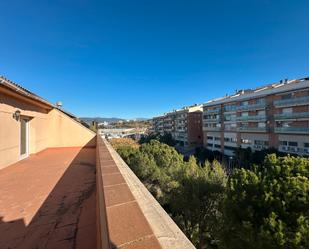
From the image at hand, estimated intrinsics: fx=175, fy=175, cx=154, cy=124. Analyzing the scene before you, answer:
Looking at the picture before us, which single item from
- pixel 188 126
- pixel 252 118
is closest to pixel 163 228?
pixel 252 118

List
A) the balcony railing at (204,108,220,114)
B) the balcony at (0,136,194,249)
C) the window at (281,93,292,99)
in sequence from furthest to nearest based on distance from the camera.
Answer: the balcony railing at (204,108,220,114), the window at (281,93,292,99), the balcony at (0,136,194,249)

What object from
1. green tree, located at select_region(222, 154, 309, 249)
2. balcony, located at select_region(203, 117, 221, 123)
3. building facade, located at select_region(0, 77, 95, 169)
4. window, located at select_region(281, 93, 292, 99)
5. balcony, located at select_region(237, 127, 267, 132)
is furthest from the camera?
balcony, located at select_region(203, 117, 221, 123)

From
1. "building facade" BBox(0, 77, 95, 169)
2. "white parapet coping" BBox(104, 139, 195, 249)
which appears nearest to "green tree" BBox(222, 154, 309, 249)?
"white parapet coping" BBox(104, 139, 195, 249)

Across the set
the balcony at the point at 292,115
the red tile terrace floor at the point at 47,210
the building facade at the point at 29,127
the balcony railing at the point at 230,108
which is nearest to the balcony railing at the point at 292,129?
the balcony at the point at 292,115

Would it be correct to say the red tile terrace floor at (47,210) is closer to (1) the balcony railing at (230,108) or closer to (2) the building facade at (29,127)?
(2) the building facade at (29,127)

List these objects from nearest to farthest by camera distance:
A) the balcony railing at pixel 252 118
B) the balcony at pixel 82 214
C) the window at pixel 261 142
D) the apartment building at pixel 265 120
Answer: the balcony at pixel 82 214, the apartment building at pixel 265 120, the window at pixel 261 142, the balcony railing at pixel 252 118

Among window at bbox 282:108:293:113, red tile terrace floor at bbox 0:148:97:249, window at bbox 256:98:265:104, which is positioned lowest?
red tile terrace floor at bbox 0:148:97:249

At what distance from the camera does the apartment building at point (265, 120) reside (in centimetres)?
2383

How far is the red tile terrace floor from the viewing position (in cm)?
193

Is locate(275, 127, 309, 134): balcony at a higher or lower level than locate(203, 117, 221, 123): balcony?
lower

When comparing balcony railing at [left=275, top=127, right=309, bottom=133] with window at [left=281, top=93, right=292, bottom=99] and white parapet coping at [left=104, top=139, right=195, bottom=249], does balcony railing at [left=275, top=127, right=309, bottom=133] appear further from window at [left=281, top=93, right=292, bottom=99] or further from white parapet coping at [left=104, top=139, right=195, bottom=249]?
white parapet coping at [left=104, top=139, right=195, bottom=249]

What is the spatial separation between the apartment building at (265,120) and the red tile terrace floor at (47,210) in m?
29.0

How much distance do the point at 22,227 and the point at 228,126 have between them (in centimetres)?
3908

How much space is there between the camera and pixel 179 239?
3.82ft
